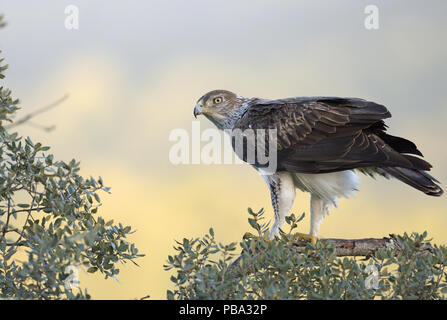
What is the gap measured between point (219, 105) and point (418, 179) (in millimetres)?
3094

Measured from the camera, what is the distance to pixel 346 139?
709 cm

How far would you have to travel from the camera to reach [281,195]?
7.24 m

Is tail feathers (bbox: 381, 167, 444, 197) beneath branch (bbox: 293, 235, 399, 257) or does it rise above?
above

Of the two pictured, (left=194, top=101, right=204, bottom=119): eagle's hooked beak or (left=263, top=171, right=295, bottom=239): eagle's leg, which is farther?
(left=194, top=101, right=204, bottom=119): eagle's hooked beak

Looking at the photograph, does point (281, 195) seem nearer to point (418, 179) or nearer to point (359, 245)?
point (359, 245)

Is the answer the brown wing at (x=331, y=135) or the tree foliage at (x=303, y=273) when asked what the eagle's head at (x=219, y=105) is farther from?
the tree foliage at (x=303, y=273)

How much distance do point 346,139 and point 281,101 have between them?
1109 mm

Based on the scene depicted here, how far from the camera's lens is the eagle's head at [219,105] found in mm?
8430

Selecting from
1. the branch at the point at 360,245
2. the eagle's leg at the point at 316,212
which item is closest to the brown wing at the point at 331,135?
the eagle's leg at the point at 316,212

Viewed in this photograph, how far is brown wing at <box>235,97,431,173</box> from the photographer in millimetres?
6902

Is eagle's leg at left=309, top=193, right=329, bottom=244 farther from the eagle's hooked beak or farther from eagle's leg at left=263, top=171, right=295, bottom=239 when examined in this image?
the eagle's hooked beak

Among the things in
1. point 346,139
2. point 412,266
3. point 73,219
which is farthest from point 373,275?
point 73,219

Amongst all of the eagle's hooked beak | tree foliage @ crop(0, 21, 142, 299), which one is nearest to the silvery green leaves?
tree foliage @ crop(0, 21, 142, 299)
